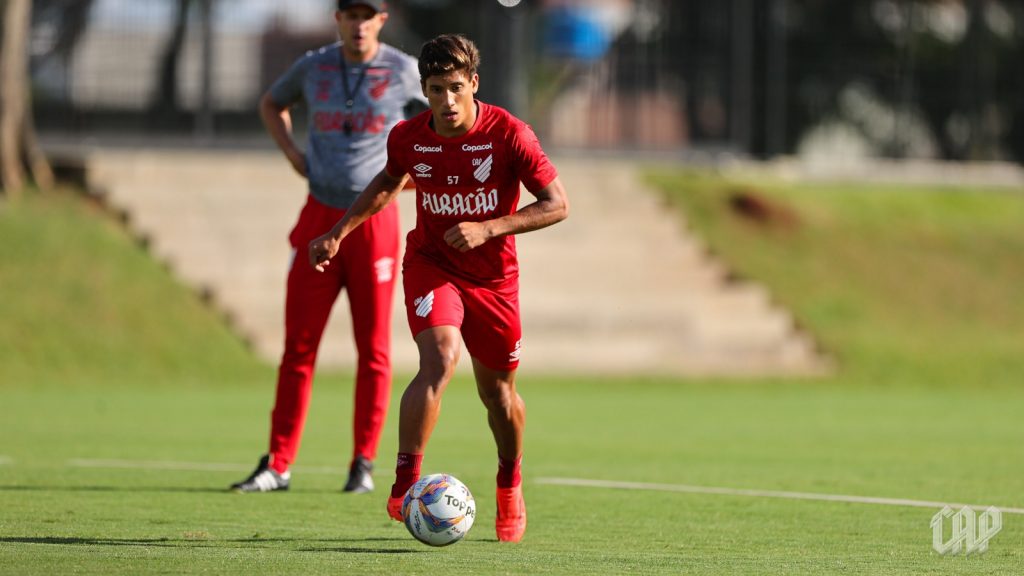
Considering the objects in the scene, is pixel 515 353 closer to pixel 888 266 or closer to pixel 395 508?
pixel 395 508

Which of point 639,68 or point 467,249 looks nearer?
point 467,249

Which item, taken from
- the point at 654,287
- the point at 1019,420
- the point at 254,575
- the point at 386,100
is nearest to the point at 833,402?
the point at 1019,420

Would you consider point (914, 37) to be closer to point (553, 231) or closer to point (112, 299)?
point (553, 231)

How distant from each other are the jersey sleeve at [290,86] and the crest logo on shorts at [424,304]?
287cm

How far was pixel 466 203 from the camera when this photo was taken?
303 inches

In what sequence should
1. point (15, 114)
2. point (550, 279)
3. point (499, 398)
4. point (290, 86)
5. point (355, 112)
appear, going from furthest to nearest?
point (550, 279), point (15, 114), point (290, 86), point (355, 112), point (499, 398)

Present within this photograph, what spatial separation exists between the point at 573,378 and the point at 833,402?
13.2 ft

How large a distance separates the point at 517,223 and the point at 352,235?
246cm

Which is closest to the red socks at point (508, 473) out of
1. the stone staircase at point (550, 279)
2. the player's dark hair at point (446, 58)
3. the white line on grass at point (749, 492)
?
the player's dark hair at point (446, 58)

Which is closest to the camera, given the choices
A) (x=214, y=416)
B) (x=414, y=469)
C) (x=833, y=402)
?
(x=414, y=469)

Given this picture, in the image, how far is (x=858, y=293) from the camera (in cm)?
2542

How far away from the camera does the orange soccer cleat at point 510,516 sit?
7.58m

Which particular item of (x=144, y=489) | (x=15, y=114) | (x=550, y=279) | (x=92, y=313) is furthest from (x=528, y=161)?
(x=15, y=114)

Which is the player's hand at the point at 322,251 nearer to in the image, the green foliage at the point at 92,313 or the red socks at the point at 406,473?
the red socks at the point at 406,473
